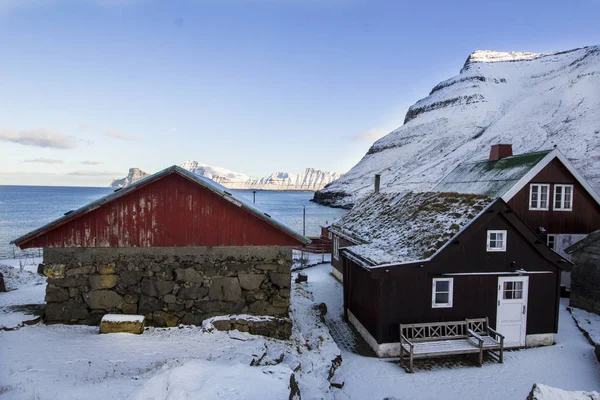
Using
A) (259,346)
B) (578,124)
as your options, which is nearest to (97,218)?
(259,346)

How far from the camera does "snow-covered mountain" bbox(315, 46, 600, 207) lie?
87875 mm

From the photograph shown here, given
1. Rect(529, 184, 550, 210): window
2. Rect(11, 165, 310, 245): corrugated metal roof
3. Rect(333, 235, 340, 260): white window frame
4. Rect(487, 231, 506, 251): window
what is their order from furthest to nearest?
Rect(333, 235, 340, 260): white window frame
Rect(529, 184, 550, 210): window
Rect(487, 231, 506, 251): window
Rect(11, 165, 310, 245): corrugated metal roof

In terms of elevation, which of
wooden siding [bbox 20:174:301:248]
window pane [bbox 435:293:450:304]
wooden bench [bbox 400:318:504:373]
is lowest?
wooden bench [bbox 400:318:504:373]

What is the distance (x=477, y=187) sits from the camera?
70.3 ft

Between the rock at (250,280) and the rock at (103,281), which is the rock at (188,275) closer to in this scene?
the rock at (250,280)

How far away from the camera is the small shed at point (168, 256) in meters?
11.0

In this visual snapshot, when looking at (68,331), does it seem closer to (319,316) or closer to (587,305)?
(319,316)

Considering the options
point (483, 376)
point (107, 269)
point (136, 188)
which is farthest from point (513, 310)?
point (107, 269)

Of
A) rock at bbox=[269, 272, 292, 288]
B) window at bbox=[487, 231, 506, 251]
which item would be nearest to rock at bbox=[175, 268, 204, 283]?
rock at bbox=[269, 272, 292, 288]

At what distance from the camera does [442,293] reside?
1337cm

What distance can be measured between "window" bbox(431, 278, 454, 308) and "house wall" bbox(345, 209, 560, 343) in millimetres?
160

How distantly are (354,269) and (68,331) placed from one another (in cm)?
1040

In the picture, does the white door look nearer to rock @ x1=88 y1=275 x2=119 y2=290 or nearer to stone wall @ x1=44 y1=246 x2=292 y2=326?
stone wall @ x1=44 y1=246 x2=292 y2=326

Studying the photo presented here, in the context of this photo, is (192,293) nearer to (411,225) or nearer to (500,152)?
(411,225)
